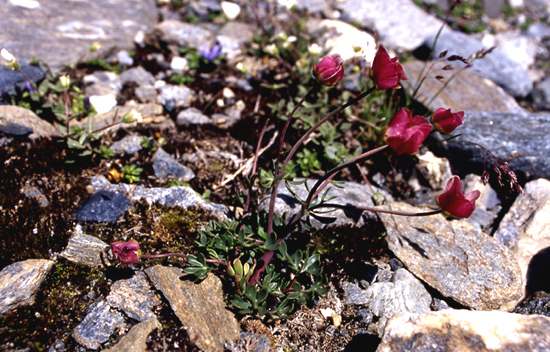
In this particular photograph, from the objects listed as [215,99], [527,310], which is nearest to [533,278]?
[527,310]

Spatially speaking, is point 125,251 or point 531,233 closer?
point 125,251

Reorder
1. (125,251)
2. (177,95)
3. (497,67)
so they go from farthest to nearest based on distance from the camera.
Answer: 1. (497,67)
2. (177,95)
3. (125,251)

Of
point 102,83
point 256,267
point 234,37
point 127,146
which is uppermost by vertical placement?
point 234,37

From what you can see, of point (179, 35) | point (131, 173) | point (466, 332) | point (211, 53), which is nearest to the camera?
point (466, 332)

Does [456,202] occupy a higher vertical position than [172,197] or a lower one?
higher

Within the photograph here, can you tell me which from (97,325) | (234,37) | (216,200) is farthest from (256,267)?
(234,37)

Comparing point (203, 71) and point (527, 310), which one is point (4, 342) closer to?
point (527, 310)

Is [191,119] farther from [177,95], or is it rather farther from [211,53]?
[211,53]
